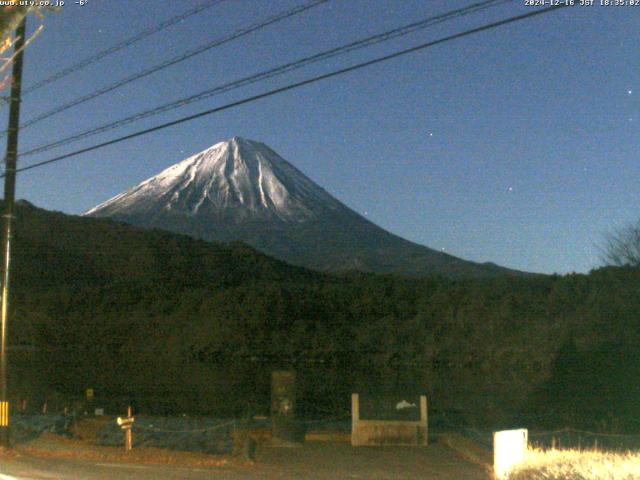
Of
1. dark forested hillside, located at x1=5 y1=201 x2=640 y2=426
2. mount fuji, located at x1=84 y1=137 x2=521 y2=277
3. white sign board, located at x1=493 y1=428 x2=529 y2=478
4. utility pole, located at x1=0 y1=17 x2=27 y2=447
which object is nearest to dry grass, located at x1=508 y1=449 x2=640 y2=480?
white sign board, located at x1=493 y1=428 x2=529 y2=478

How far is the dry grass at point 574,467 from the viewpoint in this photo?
920 cm

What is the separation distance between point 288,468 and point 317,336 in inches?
1921

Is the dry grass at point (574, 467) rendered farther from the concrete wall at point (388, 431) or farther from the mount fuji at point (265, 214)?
the mount fuji at point (265, 214)

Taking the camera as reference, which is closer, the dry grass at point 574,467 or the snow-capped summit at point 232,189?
the dry grass at point 574,467

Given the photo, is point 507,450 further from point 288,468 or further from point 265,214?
point 265,214

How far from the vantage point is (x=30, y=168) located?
17.4 metres

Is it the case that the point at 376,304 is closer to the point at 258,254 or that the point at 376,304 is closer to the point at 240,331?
the point at 240,331

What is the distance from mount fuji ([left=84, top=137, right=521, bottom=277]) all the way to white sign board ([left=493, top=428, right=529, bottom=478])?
415ft

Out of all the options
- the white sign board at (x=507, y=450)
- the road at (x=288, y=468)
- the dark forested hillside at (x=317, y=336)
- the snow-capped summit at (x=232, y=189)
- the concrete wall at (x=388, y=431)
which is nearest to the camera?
the white sign board at (x=507, y=450)

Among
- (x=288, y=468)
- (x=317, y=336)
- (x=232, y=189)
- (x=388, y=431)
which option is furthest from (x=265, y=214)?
(x=288, y=468)

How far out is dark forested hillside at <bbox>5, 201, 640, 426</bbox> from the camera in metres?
40.7

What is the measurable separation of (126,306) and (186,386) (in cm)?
2929

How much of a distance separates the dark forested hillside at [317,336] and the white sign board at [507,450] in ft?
53.2

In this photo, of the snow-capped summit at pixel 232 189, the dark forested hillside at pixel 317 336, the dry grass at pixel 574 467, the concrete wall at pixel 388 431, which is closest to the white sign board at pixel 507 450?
the dry grass at pixel 574 467
